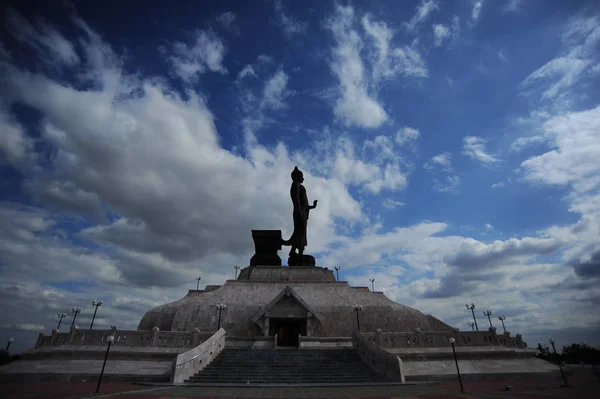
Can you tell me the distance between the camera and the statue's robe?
146ft

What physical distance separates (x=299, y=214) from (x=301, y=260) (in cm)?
682

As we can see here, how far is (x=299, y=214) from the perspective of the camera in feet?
147

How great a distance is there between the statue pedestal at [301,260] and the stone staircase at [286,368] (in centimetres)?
2015

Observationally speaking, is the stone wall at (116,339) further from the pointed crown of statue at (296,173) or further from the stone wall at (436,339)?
the pointed crown of statue at (296,173)

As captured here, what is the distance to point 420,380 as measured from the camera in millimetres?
18781

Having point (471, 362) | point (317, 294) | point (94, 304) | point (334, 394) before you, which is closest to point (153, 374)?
point (334, 394)

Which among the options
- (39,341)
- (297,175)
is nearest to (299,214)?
(297,175)

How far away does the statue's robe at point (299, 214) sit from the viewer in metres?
44.4

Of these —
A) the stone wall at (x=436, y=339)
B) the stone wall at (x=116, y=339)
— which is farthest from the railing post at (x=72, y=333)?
the stone wall at (x=436, y=339)

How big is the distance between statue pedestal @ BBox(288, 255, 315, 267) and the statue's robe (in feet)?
5.27

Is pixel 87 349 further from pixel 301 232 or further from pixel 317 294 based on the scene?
pixel 301 232

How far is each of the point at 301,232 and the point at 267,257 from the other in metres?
6.19

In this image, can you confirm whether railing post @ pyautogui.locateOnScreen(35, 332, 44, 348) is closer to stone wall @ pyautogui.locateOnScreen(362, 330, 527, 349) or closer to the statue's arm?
stone wall @ pyautogui.locateOnScreen(362, 330, 527, 349)

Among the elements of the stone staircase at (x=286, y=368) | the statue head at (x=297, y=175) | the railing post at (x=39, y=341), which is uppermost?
the statue head at (x=297, y=175)
